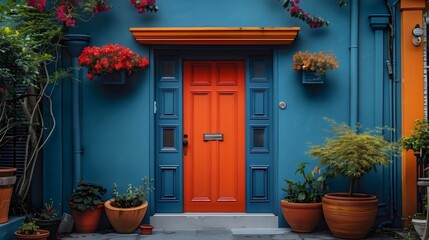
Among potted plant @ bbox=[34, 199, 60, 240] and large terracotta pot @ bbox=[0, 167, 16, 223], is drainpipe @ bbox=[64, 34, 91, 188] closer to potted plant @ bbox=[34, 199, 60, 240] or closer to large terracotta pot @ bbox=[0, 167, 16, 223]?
potted plant @ bbox=[34, 199, 60, 240]

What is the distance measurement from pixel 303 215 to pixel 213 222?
1316 mm

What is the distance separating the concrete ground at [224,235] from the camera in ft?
27.5

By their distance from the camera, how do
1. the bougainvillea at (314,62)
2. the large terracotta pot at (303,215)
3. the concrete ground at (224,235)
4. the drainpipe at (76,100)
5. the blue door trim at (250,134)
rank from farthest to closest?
the blue door trim at (250,134) → the drainpipe at (76,100) → the bougainvillea at (314,62) → the large terracotta pot at (303,215) → the concrete ground at (224,235)

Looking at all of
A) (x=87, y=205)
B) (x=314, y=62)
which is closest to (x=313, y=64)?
(x=314, y=62)

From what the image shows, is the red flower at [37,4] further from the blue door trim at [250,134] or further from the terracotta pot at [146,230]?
the terracotta pot at [146,230]

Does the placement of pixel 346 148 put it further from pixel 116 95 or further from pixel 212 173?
pixel 116 95

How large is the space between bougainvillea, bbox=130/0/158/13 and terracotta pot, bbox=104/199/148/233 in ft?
8.82

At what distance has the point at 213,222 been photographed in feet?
29.6

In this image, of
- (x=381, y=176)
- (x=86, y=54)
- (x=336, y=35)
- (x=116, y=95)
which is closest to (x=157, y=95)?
(x=116, y=95)

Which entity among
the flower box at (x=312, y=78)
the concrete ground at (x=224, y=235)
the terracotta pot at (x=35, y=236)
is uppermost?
the flower box at (x=312, y=78)

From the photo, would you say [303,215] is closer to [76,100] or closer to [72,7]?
[76,100]

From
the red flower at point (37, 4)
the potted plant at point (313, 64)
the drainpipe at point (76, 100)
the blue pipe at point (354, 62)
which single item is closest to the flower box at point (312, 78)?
the potted plant at point (313, 64)

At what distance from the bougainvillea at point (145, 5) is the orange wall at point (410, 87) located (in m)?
3.43

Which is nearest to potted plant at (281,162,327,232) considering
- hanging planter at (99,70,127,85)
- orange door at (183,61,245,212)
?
orange door at (183,61,245,212)
